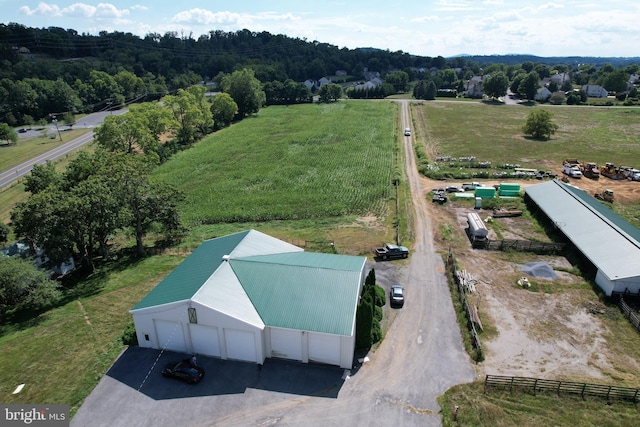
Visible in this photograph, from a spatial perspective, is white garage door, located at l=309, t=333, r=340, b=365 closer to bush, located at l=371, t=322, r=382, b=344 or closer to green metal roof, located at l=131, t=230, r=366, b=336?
green metal roof, located at l=131, t=230, r=366, b=336

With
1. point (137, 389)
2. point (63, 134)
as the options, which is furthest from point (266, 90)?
point (137, 389)

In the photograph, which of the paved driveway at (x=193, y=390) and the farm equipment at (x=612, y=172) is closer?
the paved driveway at (x=193, y=390)

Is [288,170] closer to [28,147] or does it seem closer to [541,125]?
[541,125]

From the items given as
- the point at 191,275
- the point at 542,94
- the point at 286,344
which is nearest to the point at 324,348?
the point at 286,344

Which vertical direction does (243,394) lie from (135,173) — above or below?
below

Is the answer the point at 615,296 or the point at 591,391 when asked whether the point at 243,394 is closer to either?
the point at 591,391

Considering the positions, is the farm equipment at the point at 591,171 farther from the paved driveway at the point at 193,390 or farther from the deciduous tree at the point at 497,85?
the deciduous tree at the point at 497,85

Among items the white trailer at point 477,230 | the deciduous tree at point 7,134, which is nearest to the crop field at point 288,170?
the white trailer at point 477,230
